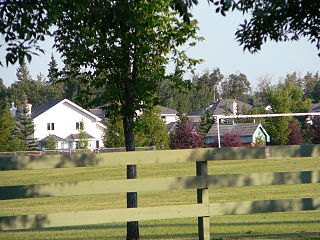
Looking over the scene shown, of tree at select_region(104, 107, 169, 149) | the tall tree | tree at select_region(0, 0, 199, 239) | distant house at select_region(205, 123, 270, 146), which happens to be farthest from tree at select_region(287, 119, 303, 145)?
tree at select_region(0, 0, 199, 239)

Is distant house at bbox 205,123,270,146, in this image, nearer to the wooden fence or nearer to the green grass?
the green grass

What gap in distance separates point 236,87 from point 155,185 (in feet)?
471

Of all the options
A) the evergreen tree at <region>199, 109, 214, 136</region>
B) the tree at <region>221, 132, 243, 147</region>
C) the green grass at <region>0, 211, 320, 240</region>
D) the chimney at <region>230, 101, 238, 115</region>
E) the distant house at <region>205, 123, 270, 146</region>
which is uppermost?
the chimney at <region>230, 101, 238, 115</region>

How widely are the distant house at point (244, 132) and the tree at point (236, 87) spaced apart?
66401 millimetres

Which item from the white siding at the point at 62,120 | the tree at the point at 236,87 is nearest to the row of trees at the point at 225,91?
the tree at the point at 236,87

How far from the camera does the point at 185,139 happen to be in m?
70.5

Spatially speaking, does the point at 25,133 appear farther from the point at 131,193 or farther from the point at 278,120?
the point at 131,193

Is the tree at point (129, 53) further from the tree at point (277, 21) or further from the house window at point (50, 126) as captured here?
the house window at point (50, 126)

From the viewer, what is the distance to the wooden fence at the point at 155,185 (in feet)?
22.2

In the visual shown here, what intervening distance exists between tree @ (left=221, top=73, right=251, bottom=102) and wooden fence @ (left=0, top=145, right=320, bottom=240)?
455 feet

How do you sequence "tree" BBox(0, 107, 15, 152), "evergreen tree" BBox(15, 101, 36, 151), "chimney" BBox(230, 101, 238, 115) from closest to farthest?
"tree" BBox(0, 107, 15, 152) < "evergreen tree" BBox(15, 101, 36, 151) < "chimney" BBox(230, 101, 238, 115)

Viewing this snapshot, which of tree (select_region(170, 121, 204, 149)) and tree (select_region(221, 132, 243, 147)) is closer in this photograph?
tree (select_region(221, 132, 243, 147))

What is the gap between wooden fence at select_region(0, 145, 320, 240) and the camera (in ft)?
22.2

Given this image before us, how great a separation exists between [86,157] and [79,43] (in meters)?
2.92
